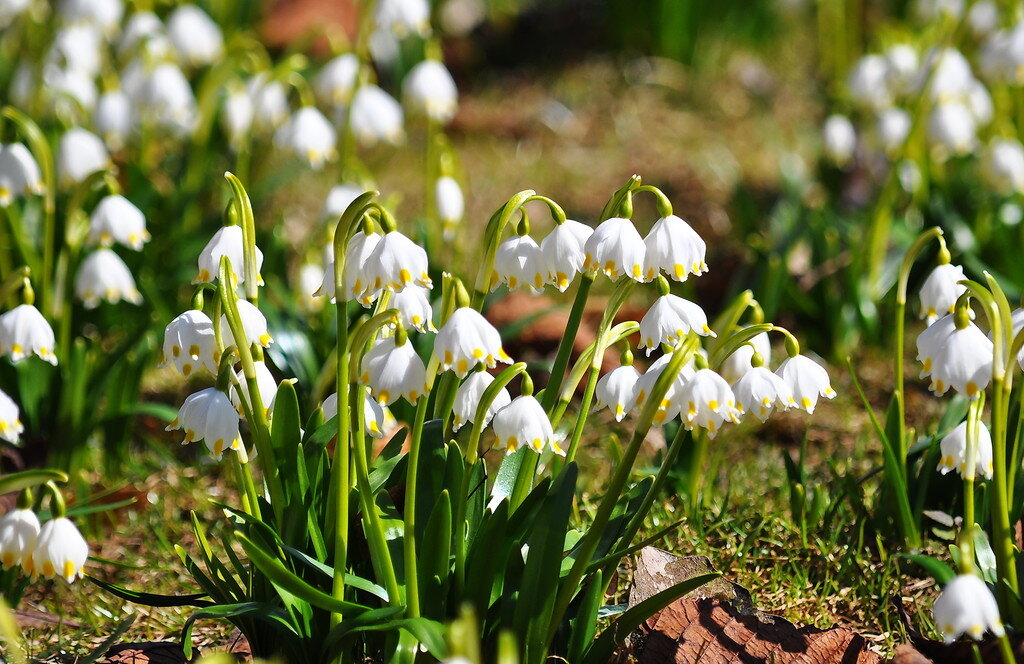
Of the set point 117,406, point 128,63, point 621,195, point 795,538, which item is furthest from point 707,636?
point 128,63

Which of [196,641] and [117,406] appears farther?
[117,406]

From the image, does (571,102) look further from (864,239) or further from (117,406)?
(117,406)

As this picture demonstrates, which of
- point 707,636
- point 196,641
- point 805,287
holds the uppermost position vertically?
point 805,287

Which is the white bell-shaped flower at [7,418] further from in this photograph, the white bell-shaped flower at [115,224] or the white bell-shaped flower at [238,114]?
the white bell-shaped flower at [238,114]

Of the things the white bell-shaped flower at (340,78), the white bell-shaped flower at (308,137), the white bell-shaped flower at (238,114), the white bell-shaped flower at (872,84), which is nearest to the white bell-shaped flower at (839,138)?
the white bell-shaped flower at (872,84)

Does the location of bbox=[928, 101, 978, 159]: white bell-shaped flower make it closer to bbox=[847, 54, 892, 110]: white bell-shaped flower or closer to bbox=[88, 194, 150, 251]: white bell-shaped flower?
bbox=[847, 54, 892, 110]: white bell-shaped flower

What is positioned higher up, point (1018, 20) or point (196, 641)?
point (1018, 20)

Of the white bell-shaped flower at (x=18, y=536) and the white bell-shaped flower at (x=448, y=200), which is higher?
the white bell-shaped flower at (x=448, y=200)
